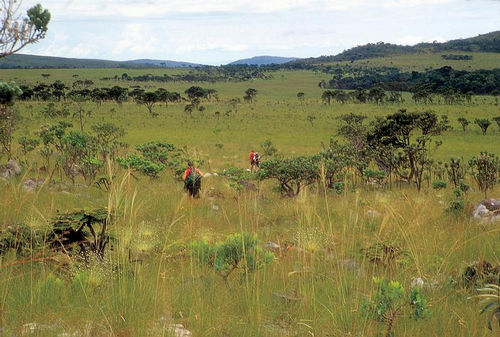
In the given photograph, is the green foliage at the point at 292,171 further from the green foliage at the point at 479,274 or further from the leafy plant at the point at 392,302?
the leafy plant at the point at 392,302

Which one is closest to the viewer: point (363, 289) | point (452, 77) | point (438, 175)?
point (363, 289)

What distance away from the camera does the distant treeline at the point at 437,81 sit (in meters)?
86.1

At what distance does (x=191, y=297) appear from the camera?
341 centimetres

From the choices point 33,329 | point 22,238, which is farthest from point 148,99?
point 33,329

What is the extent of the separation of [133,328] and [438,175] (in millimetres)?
16380

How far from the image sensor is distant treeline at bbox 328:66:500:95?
3391 inches

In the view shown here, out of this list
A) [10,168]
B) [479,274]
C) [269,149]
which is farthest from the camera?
[269,149]

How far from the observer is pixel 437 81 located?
3735 inches

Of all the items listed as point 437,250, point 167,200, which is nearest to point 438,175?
point 167,200

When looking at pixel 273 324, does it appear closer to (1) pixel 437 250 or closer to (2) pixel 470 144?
(1) pixel 437 250

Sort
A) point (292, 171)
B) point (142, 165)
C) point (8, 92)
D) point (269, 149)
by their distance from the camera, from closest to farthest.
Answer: point (8, 92) → point (292, 171) → point (142, 165) → point (269, 149)

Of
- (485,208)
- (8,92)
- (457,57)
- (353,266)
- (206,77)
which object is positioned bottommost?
(485,208)

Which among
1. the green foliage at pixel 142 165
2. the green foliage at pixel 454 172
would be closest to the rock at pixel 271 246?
the green foliage at pixel 142 165

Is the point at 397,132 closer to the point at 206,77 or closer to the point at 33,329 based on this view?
the point at 33,329
